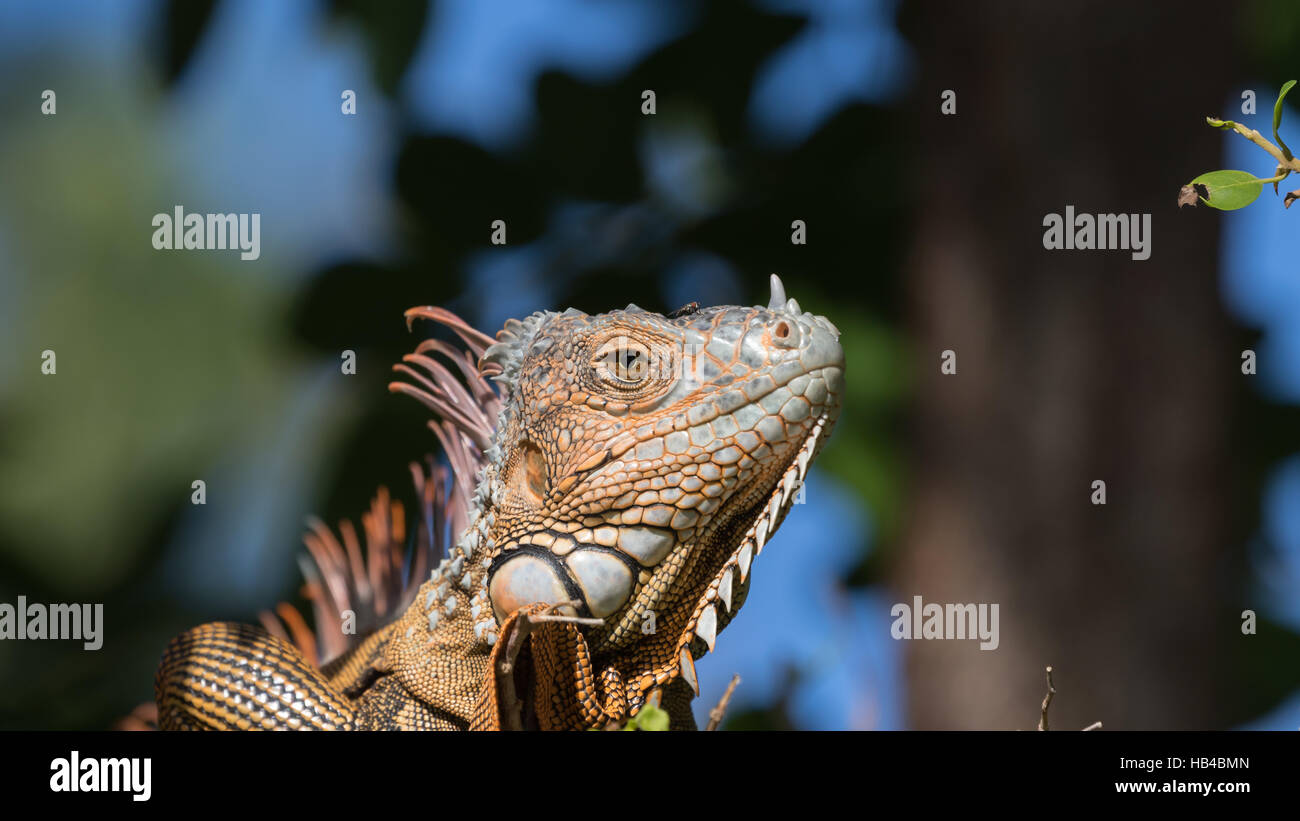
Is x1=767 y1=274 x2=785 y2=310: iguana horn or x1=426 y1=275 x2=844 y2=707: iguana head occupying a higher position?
x1=767 y1=274 x2=785 y2=310: iguana horn

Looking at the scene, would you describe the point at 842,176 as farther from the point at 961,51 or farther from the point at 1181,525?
the point at 1181,525

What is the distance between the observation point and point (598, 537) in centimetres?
294

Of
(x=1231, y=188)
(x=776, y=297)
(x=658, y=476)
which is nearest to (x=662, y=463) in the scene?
(x=658, y=476)

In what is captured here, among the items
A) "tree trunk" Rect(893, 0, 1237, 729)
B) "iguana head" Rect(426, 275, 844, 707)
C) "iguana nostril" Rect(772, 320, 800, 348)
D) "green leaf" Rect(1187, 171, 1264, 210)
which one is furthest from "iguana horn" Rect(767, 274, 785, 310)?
"tree trunk" Rect(893, 0, 1237, 729)

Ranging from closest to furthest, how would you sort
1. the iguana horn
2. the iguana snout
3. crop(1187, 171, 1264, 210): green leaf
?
crop(1187, 171, 1264, 210): green leaf → the iguana snout → the iguana horn

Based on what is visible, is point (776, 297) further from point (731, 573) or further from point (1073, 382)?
point (1073, 382)

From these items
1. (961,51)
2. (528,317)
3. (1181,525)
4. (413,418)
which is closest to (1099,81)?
(961,51)

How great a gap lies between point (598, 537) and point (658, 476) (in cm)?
21

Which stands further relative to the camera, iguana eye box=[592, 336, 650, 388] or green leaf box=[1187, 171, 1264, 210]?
iguana eye box=[592, 336, 650, 388]

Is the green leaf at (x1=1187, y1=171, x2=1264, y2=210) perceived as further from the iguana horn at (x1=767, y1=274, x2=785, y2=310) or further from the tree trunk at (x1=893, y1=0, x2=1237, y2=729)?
the tree trunk at (x1=893, y1=0, x2=1237, y2=729)

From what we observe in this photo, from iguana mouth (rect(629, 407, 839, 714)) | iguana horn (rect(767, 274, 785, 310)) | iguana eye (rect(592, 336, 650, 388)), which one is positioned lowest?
iguana mouth (rect(629, 407, 839, 714))

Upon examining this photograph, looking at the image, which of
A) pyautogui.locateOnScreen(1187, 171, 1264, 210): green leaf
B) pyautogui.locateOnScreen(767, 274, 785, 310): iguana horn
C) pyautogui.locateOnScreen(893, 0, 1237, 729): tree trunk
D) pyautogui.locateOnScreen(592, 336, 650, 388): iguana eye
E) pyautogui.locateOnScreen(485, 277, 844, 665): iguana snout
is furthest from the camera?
pyautogui.locateOnScreen(893, 0, 1237, 729): tree trunk

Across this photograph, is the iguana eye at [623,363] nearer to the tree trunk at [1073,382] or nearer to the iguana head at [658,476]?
the iguana head at [658,476]

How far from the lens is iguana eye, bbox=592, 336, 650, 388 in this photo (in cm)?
304
